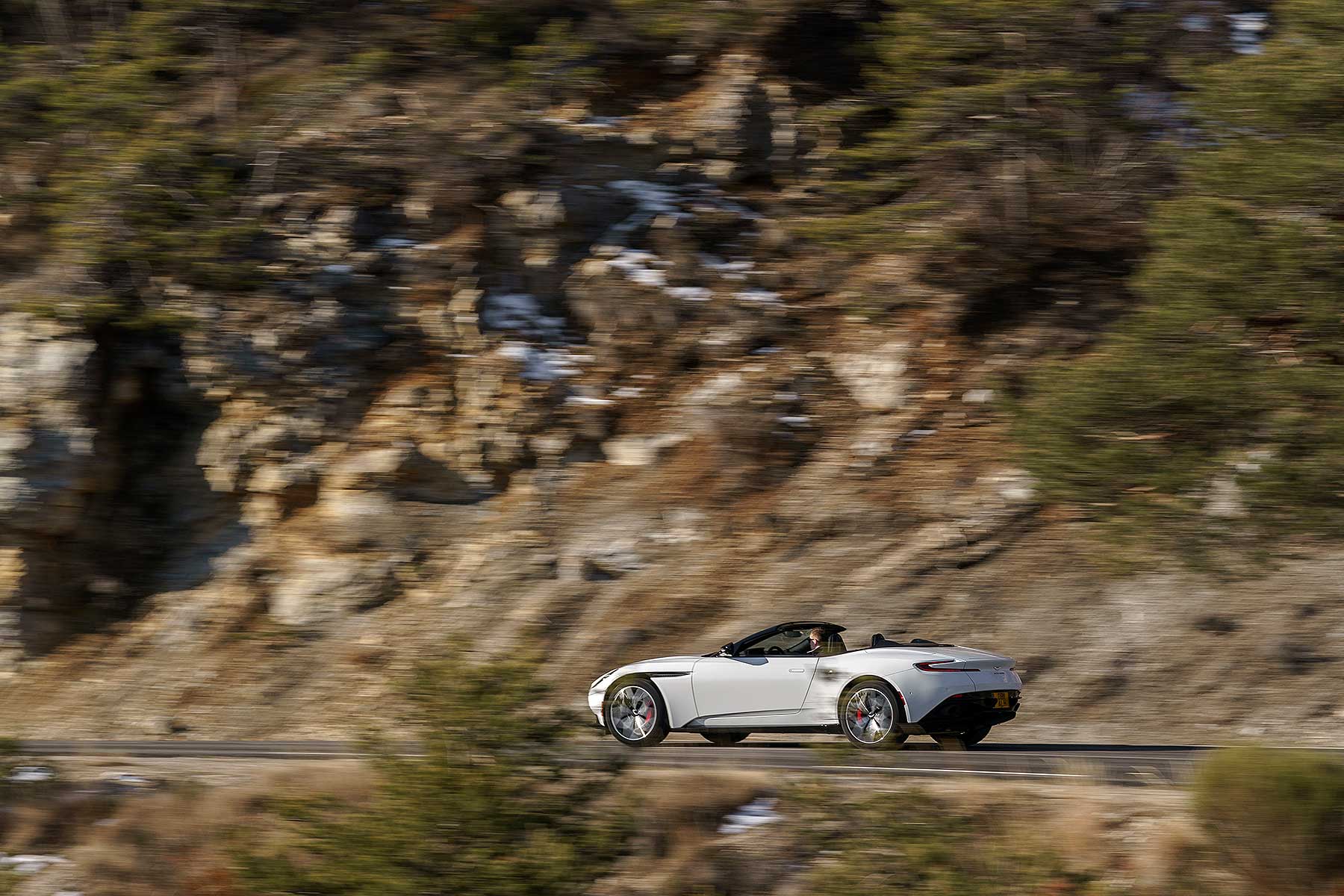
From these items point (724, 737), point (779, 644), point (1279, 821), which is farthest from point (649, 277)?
point (1279, 821)

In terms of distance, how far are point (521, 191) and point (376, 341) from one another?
12.5ft

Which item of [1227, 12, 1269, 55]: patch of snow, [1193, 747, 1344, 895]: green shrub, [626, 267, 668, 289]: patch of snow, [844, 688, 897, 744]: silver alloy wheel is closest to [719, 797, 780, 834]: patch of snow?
[844, 688, 897, 744]: silver alloy wheel

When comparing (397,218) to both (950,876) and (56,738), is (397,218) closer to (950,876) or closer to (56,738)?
(56,738)

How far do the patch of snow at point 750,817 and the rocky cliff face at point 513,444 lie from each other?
838cm

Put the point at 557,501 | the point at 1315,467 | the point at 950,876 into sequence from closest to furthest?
the point at 950,876
the point at 1315,467
the point at 557,501

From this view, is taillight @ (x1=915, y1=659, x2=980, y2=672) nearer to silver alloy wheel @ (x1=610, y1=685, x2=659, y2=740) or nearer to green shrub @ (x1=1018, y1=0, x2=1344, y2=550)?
silver alloy wheel @ (x1=610, y1=685, x2=659, y2=740)

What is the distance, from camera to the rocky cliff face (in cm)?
2023

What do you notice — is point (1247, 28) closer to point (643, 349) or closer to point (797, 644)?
point (643, 349)

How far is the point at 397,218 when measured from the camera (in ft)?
79.0

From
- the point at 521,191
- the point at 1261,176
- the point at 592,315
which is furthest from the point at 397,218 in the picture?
the point at 1261,176

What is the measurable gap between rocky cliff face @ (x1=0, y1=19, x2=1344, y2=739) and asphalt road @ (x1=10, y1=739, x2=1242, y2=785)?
10.9ft

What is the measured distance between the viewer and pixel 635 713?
13.9m

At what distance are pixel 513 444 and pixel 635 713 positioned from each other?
30.6 feet

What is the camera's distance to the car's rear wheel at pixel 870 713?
40.8ft
